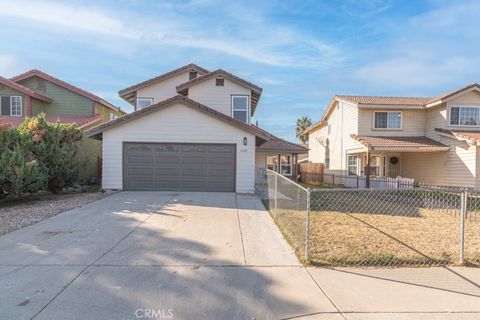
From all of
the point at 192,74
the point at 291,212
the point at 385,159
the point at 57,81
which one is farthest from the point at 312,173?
the point at 57,81

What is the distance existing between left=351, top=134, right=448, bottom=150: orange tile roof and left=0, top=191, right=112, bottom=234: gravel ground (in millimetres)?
14161

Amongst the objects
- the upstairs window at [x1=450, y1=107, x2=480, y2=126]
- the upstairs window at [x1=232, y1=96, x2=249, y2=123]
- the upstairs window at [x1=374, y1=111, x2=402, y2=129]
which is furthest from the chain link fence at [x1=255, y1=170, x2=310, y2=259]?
the upstairs window at [x1=450, y1=107, x2=480, y2=126]

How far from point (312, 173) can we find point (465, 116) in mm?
10997

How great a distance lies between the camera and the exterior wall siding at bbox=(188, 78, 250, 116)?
60.0ft

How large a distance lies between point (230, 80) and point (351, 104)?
27.7 ft

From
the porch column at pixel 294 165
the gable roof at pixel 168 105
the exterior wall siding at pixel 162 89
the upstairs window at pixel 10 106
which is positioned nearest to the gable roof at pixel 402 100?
the porch column at pixel 294 165

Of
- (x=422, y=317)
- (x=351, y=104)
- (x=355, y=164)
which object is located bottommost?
(x=422, y=317)

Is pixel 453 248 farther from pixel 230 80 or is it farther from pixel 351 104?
pixel 351 104

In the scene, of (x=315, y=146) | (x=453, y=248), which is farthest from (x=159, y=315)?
(x=315, y=146)

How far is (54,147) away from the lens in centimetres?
1366

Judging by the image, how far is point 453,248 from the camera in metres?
6.86

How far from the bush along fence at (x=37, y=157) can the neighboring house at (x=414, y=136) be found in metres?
15.2

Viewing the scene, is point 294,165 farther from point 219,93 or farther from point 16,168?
point 16,168

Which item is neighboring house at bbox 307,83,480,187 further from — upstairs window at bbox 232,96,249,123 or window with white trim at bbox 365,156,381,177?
upstairs window at bbox 232,96,249,123
